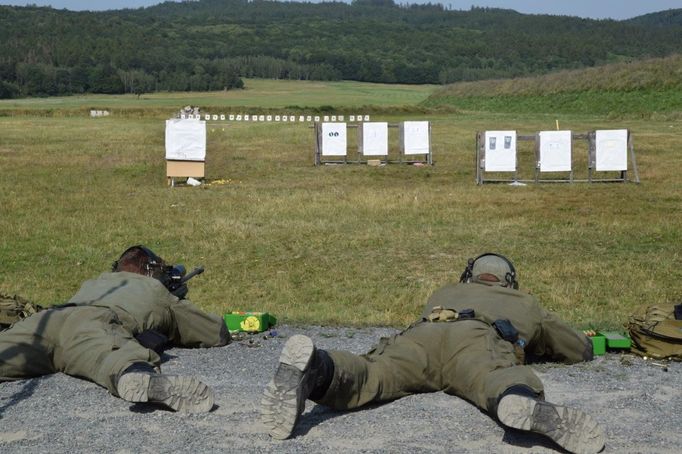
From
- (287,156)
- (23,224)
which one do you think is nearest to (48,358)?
(23,224)

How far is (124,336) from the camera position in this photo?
7.57 m

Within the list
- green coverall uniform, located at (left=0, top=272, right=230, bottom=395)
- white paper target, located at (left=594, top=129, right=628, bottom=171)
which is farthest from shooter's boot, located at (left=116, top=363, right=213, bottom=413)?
white paper target, located at (left=594, top=129, right=628, bottom=171)

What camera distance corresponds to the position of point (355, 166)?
3241cm

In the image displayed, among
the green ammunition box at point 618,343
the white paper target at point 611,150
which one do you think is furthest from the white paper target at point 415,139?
the green ammunition box at point 618,343

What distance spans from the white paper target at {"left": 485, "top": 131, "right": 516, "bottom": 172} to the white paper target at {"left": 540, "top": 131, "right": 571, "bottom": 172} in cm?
81

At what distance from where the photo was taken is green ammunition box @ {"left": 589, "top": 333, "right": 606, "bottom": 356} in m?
8.56

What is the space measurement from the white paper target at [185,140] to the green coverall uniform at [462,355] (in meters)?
19.0

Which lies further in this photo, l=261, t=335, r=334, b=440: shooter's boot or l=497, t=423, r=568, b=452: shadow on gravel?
l=261, t=335, r=334, b=440: shooter's boot

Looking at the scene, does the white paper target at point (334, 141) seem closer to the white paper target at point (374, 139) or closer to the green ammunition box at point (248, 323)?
the white paper target at point (374, 139)

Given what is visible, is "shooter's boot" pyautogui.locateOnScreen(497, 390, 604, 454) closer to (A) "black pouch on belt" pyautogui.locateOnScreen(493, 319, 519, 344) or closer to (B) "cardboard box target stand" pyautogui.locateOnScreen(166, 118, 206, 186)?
(A) "black pouch on belt" pyautogui.locateOnScreen(493, 319, 519, 344)

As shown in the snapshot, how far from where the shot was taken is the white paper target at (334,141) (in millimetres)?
33375

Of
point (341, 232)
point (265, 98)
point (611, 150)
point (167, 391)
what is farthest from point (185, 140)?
point (265, 98)

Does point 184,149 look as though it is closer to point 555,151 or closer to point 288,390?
point 555,151

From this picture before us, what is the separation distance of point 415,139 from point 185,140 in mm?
10026
